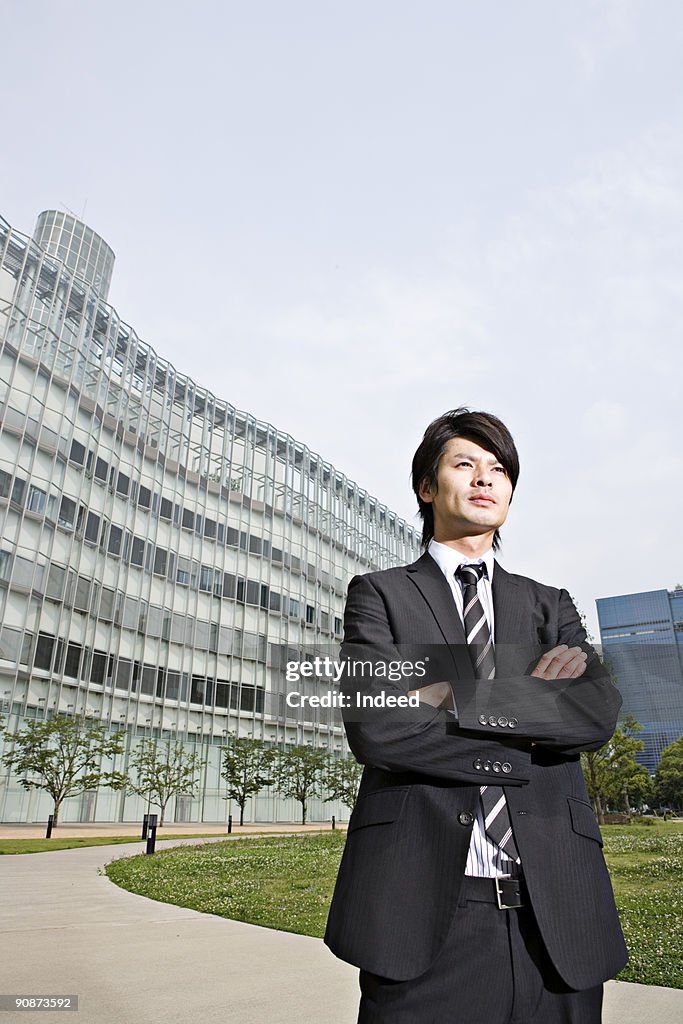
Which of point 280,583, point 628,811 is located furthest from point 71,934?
point 280,583

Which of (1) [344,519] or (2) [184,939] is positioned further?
(1) [344,519]

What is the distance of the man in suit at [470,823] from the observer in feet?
5.23

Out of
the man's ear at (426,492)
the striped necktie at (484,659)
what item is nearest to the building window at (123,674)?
the man's ear at (426,492)

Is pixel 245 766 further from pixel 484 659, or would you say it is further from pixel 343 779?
pixel 484 659

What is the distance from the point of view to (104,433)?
38.5 meters

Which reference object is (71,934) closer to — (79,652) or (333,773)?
(79,652)

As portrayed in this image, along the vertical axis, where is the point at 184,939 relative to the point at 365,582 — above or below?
below

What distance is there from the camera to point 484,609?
208 cm

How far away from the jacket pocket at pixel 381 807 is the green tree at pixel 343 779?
42.3 metres

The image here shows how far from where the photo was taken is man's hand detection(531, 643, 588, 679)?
73.0 inches

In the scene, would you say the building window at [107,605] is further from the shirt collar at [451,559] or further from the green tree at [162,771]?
the shirt collar at [451,559]

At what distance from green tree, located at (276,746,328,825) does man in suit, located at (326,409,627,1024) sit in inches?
1598

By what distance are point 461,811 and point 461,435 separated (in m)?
1.17

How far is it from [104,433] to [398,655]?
128 ft
